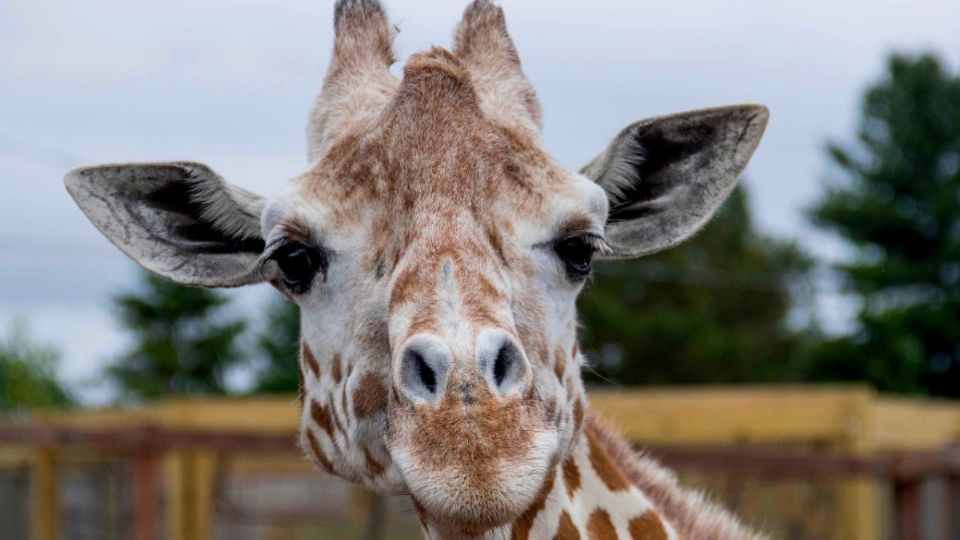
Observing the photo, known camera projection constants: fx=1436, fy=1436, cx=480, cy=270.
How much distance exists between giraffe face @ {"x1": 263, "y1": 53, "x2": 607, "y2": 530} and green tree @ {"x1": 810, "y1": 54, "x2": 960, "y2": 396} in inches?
1428

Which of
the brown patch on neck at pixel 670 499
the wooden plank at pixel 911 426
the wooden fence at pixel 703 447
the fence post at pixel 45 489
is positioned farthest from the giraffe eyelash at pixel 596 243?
the fence post at pixel 45 489

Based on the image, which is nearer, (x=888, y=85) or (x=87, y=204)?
(x=87, y=204)

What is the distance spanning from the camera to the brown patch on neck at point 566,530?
343cm

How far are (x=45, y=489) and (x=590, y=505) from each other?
30.6ft

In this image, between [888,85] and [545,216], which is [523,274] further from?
[888,85]

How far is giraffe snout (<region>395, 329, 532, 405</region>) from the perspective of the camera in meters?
2.78

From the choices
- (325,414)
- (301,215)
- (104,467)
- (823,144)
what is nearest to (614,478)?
(325,414)

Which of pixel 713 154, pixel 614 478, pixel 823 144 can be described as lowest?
pixel 823 144

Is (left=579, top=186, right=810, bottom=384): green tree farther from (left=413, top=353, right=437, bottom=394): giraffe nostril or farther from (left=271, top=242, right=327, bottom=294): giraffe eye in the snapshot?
(left=413, top=353, right=437, bottom=394): giraffe nostril

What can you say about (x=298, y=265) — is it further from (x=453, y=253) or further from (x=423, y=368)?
(x=423, y=368)

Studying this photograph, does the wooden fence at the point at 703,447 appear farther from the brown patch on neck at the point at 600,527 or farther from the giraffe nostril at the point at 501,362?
the giraffe nostril at the point at 501,362

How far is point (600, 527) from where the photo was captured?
3.62m

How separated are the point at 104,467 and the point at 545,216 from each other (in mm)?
9437

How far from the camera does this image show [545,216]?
323 centimetres
